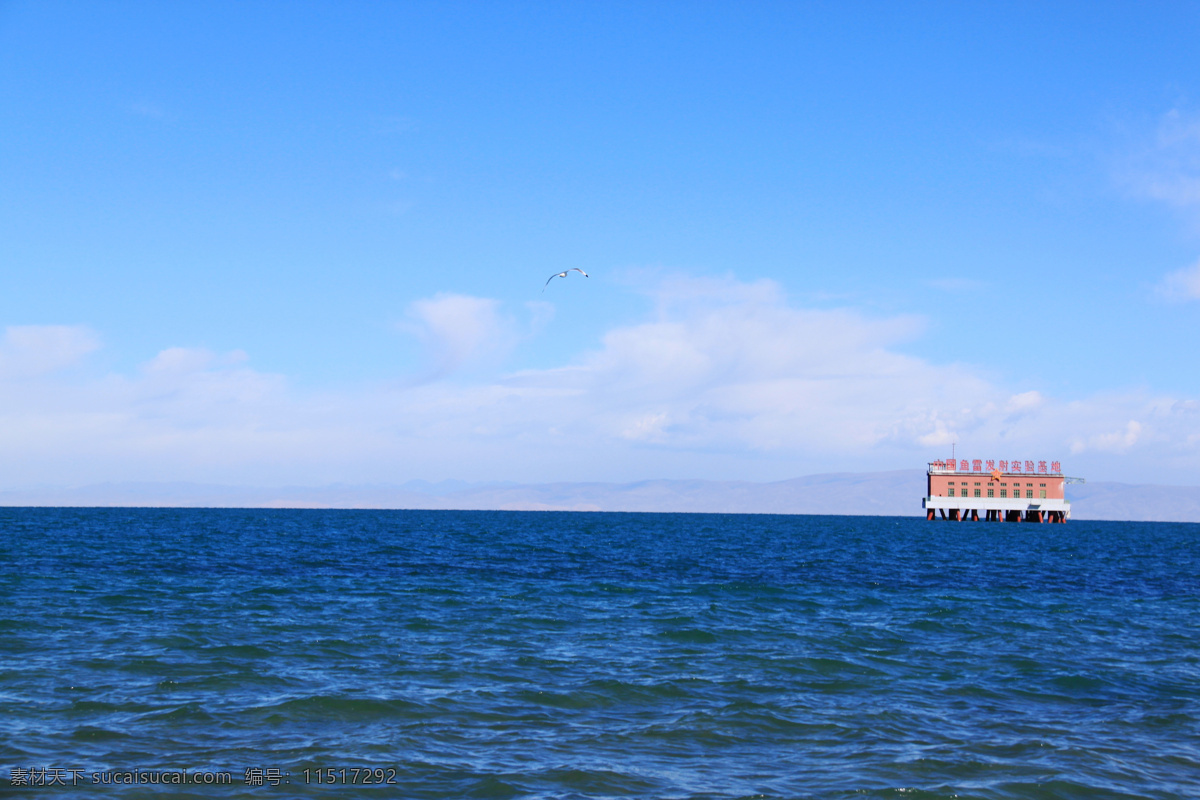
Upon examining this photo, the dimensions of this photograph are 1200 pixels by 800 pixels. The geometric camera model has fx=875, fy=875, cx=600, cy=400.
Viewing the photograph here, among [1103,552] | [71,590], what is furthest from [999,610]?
[1103,552]

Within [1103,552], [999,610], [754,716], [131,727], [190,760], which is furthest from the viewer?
[1103,552]

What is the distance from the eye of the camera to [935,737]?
57.7 feet

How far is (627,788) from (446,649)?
41.1 ft

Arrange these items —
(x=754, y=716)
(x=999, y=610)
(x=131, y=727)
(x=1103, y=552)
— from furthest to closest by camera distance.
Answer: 1. (x=1103, y=552)
2. (x=999, y=610)
3. (x=754, y=716)
4. (x=131, y=727)

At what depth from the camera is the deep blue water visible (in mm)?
15273

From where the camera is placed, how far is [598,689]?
21.2 metres

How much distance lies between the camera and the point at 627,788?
14.5 meters

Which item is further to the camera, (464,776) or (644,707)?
(644,707)

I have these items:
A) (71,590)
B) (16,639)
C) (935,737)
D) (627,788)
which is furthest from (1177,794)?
(71,590)

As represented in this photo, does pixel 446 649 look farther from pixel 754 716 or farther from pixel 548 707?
pixel 754 716

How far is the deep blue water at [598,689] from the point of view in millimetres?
15273

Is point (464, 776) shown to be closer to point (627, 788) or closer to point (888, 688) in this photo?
point (627, 788)

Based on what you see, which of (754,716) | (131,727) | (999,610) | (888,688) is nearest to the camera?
(131,727)

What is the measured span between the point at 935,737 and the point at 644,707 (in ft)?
20.0
